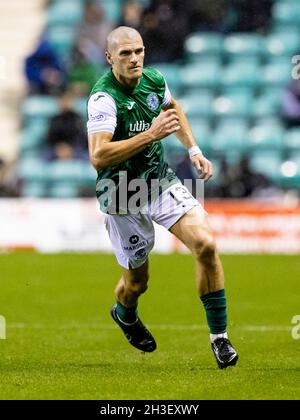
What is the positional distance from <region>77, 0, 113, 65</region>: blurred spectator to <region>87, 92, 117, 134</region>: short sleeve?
13.3 meters

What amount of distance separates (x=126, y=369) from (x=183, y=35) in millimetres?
14439

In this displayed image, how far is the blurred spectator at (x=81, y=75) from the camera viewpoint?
2016 cm

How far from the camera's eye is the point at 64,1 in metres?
22.9

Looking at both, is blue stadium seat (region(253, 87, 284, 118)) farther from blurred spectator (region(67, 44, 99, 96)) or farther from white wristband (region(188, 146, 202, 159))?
white wristband (region(188, 146, 202, 159))

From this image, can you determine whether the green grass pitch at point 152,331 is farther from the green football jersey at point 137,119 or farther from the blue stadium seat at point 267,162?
the blue stadium seat at point 267,162

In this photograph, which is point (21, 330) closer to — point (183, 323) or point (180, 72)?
point (183, 323)

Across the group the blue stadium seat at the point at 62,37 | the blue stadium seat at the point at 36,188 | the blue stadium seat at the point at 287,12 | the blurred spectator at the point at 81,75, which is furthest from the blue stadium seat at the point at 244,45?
the blue stadium seat at the point at 36,188

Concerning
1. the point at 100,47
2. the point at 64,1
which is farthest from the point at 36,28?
the point at 100,47

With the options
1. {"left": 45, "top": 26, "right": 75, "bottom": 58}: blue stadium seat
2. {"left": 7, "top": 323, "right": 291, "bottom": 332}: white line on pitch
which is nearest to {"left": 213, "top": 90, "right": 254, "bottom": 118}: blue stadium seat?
{"left": 45, "top": 26, "right": 75, "bottom": 58}: blue stadium seat

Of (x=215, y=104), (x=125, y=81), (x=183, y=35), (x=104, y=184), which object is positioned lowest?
(x=215, y=104)

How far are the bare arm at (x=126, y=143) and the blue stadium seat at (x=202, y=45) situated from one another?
14625 millimetres

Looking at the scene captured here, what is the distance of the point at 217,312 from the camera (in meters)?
7.32

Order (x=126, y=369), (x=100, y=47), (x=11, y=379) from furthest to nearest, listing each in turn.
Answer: (x=100, y=47), (x=126, y=369), (x=11, y=379)

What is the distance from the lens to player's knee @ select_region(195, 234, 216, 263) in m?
7.21
